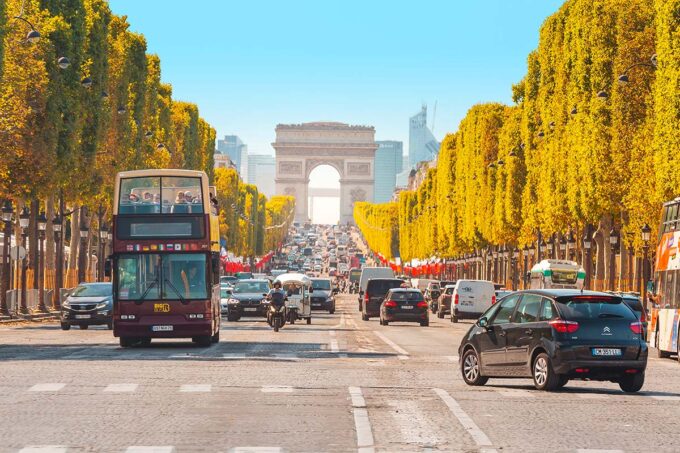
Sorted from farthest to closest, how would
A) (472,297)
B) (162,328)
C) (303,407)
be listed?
(472,297), (162,328), (303,407)

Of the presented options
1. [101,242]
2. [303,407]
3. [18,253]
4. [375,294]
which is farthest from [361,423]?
[101,242]

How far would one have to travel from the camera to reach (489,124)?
95.2m

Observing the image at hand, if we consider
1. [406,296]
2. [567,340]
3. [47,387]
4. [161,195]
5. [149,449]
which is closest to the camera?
[149,449]

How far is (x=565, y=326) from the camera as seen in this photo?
19656mm

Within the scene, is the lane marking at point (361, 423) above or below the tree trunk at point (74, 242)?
below

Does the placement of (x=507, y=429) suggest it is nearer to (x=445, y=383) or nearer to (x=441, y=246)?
(x=445, y=383)

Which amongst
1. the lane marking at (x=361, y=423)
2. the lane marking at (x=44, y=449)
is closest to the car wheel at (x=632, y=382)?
the lane marking at (x=361, y=423)

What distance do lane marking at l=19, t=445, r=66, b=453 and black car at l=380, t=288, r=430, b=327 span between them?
141 ft

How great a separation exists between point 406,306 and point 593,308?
35.8 m

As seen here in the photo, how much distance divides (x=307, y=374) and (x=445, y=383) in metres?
2.61

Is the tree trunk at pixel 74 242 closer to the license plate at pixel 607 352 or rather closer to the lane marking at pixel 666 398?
the license plate at pixel 607 352

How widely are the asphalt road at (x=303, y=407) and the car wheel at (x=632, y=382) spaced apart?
202 millimetres

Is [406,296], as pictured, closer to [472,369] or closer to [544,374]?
[472,369]

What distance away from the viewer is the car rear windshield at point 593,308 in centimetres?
1984
